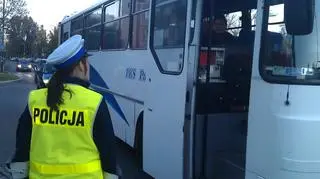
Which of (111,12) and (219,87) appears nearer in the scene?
(219,87)

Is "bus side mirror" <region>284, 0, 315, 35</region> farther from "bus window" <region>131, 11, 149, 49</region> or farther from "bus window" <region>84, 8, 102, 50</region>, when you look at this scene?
"bus window" <region>84, 8, 102, 50</region>

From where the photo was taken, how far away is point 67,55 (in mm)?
3084

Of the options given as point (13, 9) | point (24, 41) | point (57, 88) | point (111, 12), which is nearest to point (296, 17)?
point (57, 88)

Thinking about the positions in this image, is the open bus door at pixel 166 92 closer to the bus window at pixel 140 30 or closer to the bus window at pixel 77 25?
the bus window at pixel 140 30

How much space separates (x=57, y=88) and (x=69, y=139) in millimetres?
289

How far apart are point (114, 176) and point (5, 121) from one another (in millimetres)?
12477

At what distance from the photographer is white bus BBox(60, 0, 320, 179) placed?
4.38 meters

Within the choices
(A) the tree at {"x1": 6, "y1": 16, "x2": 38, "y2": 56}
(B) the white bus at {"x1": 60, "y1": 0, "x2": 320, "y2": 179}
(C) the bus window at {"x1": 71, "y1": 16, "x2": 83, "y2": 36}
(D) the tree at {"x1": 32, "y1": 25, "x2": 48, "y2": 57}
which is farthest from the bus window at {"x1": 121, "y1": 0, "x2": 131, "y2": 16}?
(D) the tree at {"x1": 32, "y1": 25, "x2": 48, "y2": 57}

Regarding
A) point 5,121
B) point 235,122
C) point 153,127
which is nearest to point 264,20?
point 235,122

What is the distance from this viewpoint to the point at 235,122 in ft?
20.3

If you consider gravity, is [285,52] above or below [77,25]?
below

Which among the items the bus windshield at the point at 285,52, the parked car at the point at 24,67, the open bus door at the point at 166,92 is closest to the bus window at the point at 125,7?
the open bus door at the point at 166,92

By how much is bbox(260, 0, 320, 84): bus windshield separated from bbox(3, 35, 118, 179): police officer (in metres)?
1.92

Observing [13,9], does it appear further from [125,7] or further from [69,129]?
[69,129]
